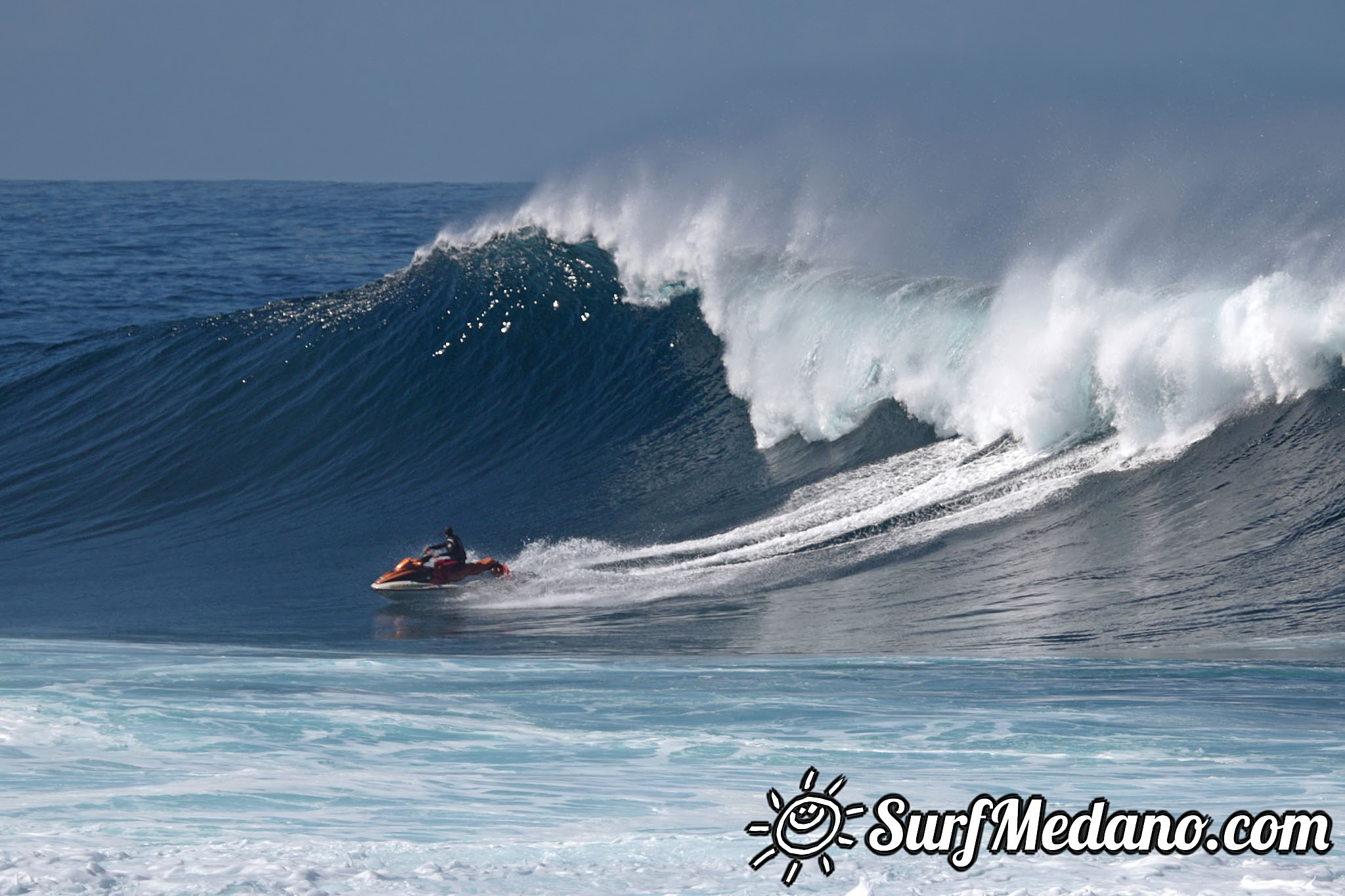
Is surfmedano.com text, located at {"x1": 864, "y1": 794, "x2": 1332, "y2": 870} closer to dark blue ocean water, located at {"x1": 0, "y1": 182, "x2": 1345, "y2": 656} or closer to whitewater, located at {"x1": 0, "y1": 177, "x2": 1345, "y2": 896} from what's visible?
whitewater, located at {"x1": 0, "y1": 177, "x2": 1345, "y2": 896}

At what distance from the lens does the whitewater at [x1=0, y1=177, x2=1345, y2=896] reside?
19.3 feet

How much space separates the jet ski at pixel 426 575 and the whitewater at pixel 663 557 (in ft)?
0.73

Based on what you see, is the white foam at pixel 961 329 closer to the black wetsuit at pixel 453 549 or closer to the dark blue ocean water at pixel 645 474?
the dark blue ocean water at pixel 645 474

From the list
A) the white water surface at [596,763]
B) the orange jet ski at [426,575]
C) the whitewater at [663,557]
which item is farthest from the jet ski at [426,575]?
the white water surface at [596,763]

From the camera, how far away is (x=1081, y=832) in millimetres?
5465

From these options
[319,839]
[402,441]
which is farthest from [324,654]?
[402,441]

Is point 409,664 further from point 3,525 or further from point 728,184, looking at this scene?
point 728,184

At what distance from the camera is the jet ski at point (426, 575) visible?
12.7 metres

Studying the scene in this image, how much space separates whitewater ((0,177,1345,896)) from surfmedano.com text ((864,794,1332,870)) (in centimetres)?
11

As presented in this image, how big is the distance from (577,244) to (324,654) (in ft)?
41.2

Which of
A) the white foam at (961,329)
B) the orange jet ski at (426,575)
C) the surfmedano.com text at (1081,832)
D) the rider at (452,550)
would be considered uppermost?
the white foam at (961,329)

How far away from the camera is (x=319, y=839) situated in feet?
18.0

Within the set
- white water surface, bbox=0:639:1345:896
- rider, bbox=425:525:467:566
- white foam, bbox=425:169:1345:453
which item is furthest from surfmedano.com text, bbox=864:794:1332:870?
white foam, bbox=425:169:1345:453

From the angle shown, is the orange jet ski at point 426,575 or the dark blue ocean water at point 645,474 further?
the orange jet ski at point 426,575
